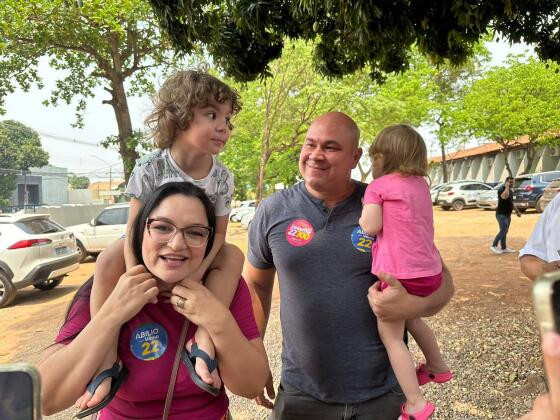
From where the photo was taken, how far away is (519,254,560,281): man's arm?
2248mm

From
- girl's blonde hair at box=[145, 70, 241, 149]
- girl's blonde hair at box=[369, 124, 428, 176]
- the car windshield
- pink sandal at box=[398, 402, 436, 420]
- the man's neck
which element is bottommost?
pink sandal at box=[398, 402, 436, 420]

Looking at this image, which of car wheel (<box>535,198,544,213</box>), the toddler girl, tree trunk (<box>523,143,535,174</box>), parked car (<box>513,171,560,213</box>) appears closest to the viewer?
the toddler girl

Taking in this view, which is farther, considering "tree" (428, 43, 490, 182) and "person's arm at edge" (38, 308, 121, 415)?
"tree" (428, 43, 490, 182)

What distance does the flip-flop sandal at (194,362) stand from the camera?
4.71ft

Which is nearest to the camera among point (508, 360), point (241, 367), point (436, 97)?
point (241, 367)

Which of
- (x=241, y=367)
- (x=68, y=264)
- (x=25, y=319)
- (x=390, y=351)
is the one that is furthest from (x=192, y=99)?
(x=68, y=264)

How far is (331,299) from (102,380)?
1.10 m

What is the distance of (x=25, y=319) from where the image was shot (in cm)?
777

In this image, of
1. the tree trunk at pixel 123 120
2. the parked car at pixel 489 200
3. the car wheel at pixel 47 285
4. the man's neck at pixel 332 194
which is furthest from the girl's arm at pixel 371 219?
the parked car at pixel 489 200

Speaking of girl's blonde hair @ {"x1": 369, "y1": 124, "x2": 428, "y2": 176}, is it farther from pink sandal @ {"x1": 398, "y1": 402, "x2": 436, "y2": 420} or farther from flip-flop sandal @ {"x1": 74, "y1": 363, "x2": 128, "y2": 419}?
flip-flop sandal @ {"x1": 74, "y1": 363, "x2": 128, "y2": 419}

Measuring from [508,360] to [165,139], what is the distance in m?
4.31

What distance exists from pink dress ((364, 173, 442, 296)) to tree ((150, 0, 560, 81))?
4.34 feet

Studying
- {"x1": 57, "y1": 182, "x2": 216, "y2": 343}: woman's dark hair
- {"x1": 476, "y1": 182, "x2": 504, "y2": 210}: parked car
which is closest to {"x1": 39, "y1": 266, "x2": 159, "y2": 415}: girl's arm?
{"x1": 57, "y1": 182, "x2": 216, "y2": 343}: woman's dark hair

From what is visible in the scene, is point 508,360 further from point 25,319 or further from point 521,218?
point 521,218
